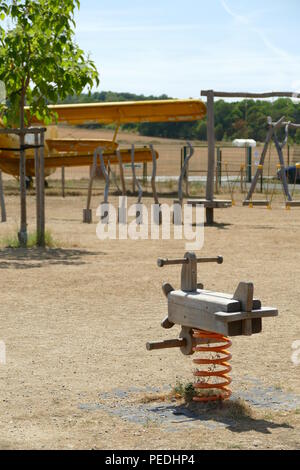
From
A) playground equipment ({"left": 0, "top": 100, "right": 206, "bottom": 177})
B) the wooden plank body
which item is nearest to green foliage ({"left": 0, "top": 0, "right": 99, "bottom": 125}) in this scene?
the wooden plank body

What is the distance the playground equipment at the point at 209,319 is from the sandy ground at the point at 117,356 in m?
0.26

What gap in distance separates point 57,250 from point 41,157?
1.71 meters

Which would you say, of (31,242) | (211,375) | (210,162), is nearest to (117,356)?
(211,375)

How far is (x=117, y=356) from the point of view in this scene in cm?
805

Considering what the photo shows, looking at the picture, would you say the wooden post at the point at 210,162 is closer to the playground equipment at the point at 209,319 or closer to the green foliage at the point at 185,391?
the playground equipment at the point at 209,319

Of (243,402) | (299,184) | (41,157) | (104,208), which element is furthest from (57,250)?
(299,184)

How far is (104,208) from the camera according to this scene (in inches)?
900

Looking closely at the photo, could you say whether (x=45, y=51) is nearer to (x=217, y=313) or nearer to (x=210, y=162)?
(x=210, y=162)

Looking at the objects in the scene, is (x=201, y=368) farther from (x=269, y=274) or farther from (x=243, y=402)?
(x=269, y=274)

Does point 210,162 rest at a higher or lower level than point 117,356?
higher

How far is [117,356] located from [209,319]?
194 centimetres

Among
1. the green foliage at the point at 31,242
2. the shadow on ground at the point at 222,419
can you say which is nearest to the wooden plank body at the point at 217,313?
the shadow on ground at the point at 222,419

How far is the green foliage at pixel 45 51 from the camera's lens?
15.9 metres
